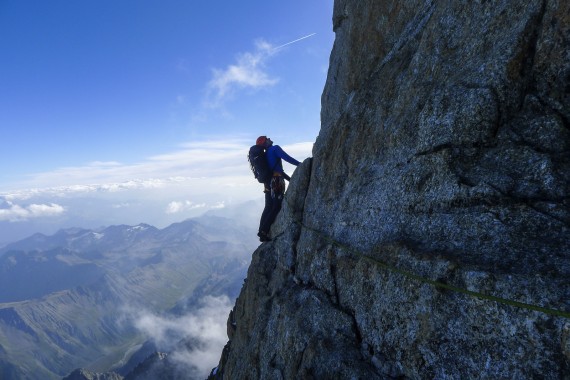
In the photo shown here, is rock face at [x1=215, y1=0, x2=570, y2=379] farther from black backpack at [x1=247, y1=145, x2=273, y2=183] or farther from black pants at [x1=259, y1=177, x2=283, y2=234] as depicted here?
black pants at [x1=259, y1=177, x2=283, y2=234]

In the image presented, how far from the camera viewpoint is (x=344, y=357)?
11.1 metres

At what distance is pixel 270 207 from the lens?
24.0 meters

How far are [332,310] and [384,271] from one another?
327cm

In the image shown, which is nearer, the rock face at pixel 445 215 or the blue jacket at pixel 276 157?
the rock face at pixel 445 215

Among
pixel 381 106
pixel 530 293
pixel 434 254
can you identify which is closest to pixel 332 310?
pixel 434 254

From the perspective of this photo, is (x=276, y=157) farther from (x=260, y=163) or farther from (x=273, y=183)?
(x=273, y=183)

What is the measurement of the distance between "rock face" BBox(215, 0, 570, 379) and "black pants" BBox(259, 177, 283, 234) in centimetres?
692

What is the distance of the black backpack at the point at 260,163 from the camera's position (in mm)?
22031

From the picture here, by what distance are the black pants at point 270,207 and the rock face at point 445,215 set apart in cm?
692

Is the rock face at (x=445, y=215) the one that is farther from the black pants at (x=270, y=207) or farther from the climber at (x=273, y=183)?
the black pants at (x=270, y=207)

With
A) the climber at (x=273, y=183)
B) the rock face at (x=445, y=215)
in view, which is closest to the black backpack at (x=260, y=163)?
the climber at (x=273, y=183)

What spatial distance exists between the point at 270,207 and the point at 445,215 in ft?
49.3

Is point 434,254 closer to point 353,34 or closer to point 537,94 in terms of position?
point 537,94

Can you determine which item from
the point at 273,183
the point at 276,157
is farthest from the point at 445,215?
the point at 273,183
